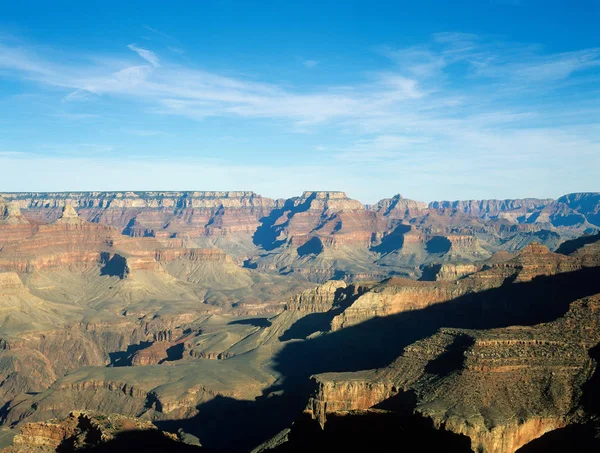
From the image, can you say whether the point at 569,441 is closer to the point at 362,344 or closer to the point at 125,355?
the point at 362,344

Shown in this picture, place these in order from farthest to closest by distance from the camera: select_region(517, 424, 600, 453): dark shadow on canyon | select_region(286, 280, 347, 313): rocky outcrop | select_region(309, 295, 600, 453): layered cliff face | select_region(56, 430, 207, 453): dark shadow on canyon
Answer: select_region(286, 280, 347, 313): rocky outcrop, select_region(309, 295, 600, 453): layered cliff face, select_region(56, 430, 207, 453): dark shadow on canyon, select_region(517, 424, 600, 453): dark shadow on canyon

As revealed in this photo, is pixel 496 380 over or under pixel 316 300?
over

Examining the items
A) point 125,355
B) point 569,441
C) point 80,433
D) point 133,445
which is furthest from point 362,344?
point 125,355

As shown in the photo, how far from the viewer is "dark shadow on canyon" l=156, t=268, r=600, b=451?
99.9m

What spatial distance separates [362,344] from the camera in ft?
406

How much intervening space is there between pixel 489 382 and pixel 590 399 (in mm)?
9833

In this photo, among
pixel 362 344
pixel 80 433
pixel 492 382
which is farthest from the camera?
pixel 362 344

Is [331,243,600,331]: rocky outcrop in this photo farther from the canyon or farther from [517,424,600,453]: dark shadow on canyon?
[517,424,600,453]: dark shadow on canyon

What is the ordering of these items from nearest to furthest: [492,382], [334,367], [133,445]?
[133,445] → [492,382] → [334,367]

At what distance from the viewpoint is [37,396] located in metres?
125

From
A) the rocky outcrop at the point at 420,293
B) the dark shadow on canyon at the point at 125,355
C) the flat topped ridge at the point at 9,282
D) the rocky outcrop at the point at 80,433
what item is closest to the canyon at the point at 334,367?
the rocky outcrop at the point at 80,433

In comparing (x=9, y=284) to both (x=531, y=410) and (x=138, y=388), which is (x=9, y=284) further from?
(x=531, y=410)

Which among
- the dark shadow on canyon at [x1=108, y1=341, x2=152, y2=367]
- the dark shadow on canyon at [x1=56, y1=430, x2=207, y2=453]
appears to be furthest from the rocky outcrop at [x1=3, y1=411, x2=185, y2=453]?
the dark shadow on canyon at [x1=108, y1=341, x2=152, y2=367]

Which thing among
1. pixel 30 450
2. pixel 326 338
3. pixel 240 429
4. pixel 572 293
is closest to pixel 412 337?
pixel 326 338
